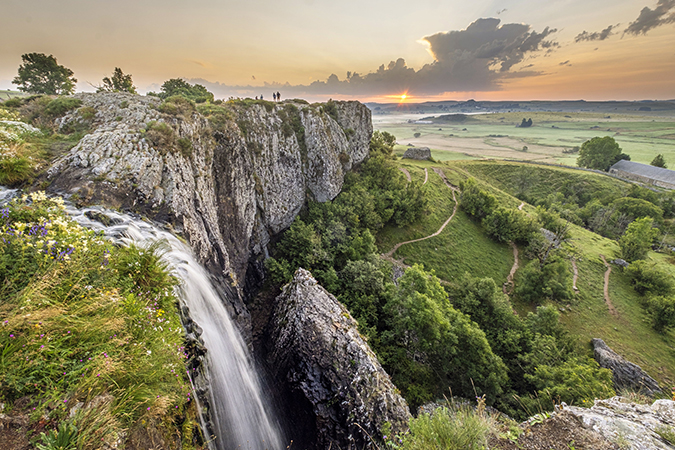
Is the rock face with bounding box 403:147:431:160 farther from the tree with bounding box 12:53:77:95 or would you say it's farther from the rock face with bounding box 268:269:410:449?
the tree with bounding box 12:53:77:95

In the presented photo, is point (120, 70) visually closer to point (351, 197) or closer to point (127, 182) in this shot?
point (127, 182)

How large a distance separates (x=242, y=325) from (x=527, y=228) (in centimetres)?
4961

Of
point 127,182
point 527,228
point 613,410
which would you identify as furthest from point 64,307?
point 527,228

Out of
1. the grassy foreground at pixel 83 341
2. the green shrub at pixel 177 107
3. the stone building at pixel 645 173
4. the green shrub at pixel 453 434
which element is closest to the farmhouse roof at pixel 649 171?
the stone building at pixel 645 173

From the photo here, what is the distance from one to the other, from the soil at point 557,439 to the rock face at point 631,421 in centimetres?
23

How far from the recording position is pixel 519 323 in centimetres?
2516

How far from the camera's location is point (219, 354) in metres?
10.1

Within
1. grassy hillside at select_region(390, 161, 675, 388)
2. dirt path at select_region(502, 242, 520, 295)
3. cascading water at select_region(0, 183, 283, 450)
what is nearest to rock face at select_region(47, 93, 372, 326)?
cascading water at select_region(0, 183, 283, 450)

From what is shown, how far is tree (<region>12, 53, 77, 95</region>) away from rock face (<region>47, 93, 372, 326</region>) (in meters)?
32.7

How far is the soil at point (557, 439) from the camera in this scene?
5945 mm

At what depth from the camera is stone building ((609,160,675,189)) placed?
237 feet

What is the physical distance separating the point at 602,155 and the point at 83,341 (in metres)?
133

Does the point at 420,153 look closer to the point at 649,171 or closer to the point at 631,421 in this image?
the point at 649,171

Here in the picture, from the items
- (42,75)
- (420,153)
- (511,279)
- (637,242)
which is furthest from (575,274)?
(42,75)
